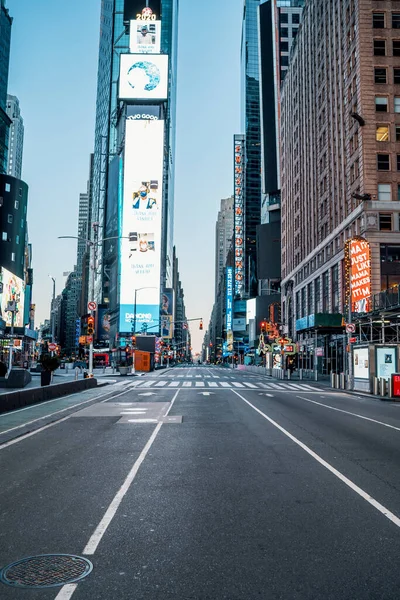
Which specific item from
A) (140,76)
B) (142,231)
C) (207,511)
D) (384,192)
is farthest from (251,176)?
(207,511)

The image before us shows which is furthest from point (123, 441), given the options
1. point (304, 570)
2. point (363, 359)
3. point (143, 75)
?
point (143, 75)

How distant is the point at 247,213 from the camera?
187875mm

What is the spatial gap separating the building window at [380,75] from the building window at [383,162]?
8142 millimetres

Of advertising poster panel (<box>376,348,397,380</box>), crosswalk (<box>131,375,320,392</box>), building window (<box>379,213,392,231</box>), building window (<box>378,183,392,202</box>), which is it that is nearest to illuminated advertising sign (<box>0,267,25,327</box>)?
crosswalk (<box>131,375,320,392</box>)

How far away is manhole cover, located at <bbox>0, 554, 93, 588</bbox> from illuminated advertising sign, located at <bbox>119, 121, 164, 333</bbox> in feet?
434

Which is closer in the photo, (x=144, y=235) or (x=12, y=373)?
(x=12, y=373)

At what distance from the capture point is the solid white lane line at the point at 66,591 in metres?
4.16

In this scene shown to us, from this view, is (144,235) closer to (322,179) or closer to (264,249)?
(264,249)

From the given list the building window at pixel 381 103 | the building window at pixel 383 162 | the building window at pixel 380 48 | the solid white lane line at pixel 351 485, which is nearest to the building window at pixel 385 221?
the building window at pixel 383 162

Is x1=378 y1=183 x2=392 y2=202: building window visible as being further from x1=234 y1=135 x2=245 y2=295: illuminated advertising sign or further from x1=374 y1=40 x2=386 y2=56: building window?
x1=234 y1=135 x2=245 y2=295: illuminated advertising sign

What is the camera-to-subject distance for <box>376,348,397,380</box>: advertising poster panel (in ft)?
101

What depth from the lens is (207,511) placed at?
6.62m

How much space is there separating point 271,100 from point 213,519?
417 feet

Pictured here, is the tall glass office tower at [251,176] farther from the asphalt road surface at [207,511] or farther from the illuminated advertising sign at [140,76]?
the asphalt road surface at [207,511]
